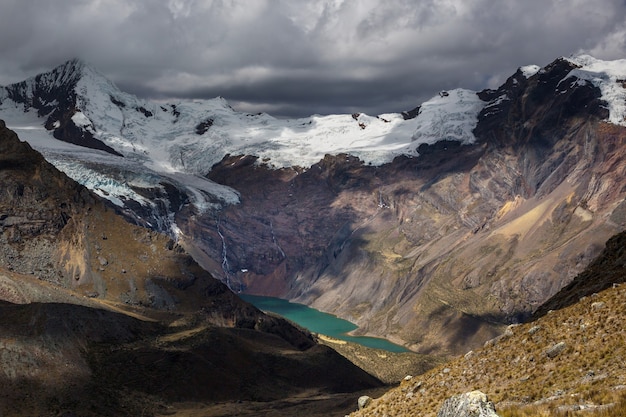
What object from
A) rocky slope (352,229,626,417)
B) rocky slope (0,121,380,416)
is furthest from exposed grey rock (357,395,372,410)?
rocky slope (0,121,380,416)

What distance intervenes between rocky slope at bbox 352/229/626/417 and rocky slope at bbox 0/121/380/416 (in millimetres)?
76217

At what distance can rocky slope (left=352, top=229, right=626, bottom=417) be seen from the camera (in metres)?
35.2

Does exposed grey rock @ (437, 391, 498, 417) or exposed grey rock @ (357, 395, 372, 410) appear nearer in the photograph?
exposed grey rock @ (437, 391, 498, 417)

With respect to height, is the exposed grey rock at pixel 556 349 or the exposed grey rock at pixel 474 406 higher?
the exposed grey rock at pixel 474 406

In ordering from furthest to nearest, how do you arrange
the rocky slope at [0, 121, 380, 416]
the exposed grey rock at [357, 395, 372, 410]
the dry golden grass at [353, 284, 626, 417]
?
the rocky slope at [0, 121, 380, 416] → the exposed grey rock at [357, 395, 372, 410] → the dry golden grass at [353, 284, 626, 417]

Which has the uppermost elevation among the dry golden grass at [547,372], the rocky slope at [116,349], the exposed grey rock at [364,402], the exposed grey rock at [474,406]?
the exposed grey rock at [474,406]

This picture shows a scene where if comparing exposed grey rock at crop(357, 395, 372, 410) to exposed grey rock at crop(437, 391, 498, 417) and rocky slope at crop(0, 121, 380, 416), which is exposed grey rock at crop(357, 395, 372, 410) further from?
rocky slope at crop(0, 121, 380, 416)

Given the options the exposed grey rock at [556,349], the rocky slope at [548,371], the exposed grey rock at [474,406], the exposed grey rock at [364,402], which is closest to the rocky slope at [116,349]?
the exposed grey rock at [364,402]

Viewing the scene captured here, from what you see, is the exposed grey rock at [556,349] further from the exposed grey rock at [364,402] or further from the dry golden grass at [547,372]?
the exposed grey rock at [364,402]

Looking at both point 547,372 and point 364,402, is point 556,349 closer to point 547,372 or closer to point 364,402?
point 547,372

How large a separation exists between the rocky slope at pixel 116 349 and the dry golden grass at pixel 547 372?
76.3 meters

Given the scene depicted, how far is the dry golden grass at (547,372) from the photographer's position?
35.2m

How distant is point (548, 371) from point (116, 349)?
111m

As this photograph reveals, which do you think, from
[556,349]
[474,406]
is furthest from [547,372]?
[474,406]
